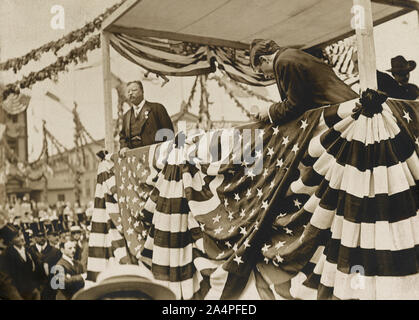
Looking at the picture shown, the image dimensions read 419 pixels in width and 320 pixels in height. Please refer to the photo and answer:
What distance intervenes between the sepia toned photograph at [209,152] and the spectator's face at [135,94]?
0.01 m

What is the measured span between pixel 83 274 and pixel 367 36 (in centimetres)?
283

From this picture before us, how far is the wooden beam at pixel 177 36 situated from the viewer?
420 centimetres

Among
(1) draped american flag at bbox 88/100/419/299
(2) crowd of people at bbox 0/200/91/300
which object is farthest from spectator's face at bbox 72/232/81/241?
(1) draped american flag at bbox 88/100/419/299

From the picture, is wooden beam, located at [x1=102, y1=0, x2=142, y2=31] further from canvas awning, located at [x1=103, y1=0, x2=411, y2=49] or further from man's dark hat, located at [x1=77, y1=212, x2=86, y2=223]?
man's dark hat, located at [x1=77, y1=212, x2=86, y2=223]

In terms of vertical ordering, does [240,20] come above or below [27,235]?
above

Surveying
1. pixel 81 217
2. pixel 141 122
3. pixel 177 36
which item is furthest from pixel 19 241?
pixel 177 36

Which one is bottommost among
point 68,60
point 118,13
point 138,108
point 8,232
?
point 8,232

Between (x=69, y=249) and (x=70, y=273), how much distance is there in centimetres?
23

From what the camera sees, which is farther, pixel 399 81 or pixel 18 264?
pixel 18 264

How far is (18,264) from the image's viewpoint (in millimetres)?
3896

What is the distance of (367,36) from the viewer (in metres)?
2.40

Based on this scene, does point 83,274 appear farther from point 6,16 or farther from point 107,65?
point 6,16

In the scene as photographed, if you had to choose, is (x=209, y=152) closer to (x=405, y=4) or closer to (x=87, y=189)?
(x=87, y=189)

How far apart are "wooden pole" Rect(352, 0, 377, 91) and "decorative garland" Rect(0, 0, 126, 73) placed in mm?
2381
